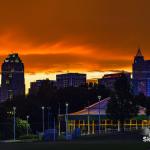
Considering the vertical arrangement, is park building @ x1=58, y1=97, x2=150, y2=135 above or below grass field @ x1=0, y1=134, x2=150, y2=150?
above

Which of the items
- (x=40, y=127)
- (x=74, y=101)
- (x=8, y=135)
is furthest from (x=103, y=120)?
(x=74, y=101)

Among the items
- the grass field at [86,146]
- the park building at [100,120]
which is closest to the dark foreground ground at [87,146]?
the grass field at [86,146]

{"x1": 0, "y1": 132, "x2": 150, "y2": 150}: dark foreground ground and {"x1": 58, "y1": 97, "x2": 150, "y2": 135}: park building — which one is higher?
{"x1": 58, "y1": 97, "x2": 150, "y2": 135}: park building

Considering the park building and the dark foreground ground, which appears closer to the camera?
the dark foreground ground

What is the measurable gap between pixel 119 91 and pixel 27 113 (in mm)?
64537

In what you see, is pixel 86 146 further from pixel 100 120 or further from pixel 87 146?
pixel 100 120

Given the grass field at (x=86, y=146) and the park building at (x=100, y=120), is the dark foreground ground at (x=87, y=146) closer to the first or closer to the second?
the grass field at (x=86, y=146)

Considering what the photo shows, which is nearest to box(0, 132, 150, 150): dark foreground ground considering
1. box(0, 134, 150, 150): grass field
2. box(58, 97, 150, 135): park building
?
box(0, 134, 150, 150): grass field

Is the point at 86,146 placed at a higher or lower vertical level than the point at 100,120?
lower

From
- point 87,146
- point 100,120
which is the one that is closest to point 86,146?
point 87,146

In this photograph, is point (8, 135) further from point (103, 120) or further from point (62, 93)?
point (62, 93)

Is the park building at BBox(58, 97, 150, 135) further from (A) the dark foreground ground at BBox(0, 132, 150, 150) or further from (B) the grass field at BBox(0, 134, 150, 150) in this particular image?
(A) the dark foreground ground at BBox(0, 132, 150, 150)

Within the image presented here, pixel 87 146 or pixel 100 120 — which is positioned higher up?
pixel 100 120

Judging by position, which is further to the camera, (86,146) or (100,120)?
(100,120)
